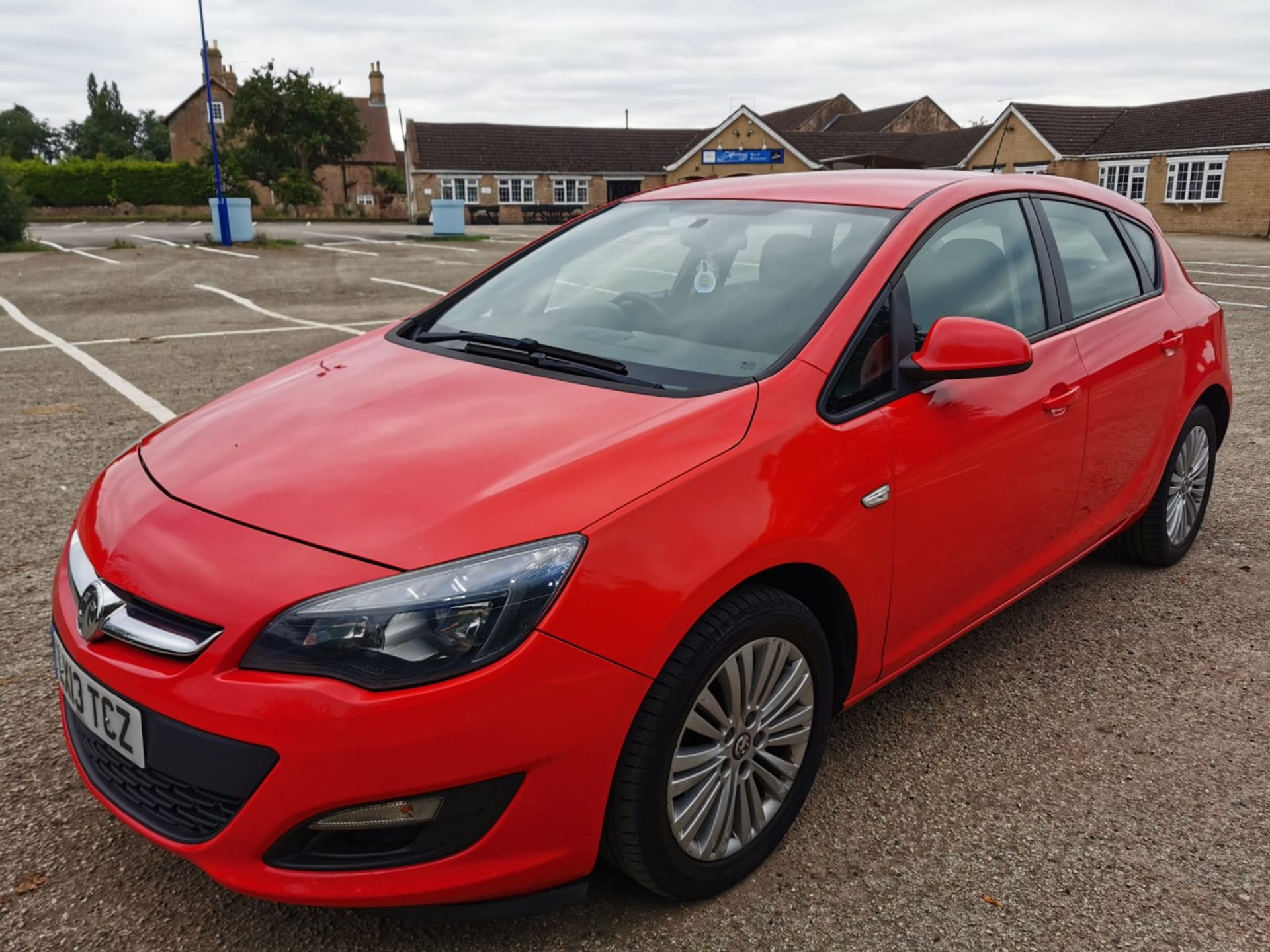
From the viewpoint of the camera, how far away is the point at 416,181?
5747cm

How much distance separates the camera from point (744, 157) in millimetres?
57219

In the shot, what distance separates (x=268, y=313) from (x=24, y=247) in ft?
47.2

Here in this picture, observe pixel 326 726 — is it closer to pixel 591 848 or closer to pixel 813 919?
pixel 591 848

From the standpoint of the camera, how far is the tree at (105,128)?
102062 millimetres

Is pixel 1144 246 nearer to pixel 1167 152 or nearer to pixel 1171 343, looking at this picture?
pixel 1171 343

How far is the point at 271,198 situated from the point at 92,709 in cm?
6288

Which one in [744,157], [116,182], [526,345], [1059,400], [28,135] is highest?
[28,135]

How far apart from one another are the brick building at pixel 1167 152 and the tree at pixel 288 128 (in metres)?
33.6

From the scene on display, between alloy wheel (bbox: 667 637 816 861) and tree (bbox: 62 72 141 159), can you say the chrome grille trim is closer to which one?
alloy wheel (bbox: 667 637 816 861)

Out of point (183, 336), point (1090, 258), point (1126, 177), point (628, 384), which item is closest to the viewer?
point (628, 384)

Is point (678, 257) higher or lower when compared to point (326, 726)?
higher

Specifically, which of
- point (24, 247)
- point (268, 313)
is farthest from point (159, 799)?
point (24, 247)

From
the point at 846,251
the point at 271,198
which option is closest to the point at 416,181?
the point at 271,198

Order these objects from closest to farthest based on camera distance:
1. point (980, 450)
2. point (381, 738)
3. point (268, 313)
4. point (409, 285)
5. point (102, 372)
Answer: point (381, 738) < point (980, 450) < point (102, 372) < point (268, 313) < point (409, 285)
